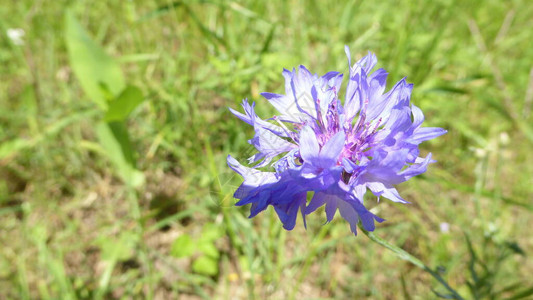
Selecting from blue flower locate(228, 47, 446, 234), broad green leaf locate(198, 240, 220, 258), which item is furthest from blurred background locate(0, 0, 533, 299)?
blue flower locate(228, 47, 446, 234)

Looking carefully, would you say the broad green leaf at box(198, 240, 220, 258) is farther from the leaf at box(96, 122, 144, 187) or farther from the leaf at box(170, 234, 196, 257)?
the leaf at box(96, 122, 144, 187)

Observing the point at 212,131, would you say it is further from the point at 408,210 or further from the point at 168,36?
the point at 408,210

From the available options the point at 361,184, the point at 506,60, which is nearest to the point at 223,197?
the point at 361,184

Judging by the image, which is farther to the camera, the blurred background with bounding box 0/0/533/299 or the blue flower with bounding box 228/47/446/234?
the blurred background with bounding box 0/0/533/299

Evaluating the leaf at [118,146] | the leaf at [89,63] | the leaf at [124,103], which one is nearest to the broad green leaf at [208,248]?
the leaf at [118,146]

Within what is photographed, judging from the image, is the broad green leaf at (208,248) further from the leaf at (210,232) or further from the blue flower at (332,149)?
the blue flower at (332,149)
